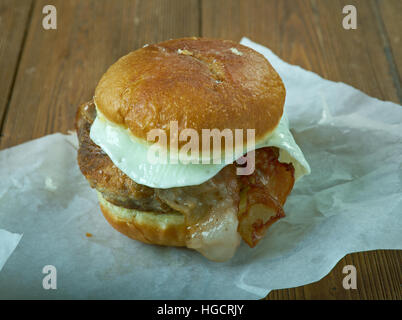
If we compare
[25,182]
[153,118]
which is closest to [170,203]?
[153,118]

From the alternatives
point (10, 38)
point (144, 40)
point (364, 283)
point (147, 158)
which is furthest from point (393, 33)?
point (10, 38)

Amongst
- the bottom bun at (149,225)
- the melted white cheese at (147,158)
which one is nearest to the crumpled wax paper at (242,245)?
the bottom bun at (149,225)

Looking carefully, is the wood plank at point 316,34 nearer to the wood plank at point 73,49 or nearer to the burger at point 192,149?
the wood plank at point 73,49

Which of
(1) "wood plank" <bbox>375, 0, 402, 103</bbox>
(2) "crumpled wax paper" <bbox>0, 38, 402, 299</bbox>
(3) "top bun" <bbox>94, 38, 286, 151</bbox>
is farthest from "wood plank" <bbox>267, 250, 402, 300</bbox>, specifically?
(1) "wood plank" <bbox>375, 0, 402, 103</bbox>

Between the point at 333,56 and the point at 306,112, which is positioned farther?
the point at 333,56

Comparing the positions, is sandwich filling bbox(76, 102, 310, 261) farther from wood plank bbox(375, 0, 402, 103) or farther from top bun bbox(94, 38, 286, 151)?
wood plank bbox(375, 0, 402, 103)

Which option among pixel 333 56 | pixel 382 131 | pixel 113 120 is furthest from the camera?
pixel 333 56
